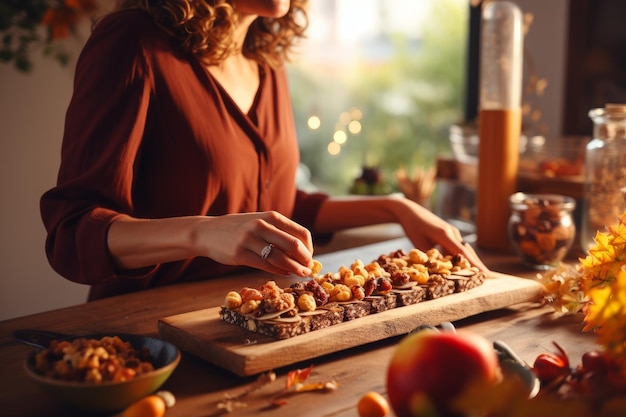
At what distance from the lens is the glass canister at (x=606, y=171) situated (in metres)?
1.76

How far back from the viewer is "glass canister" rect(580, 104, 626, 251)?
5.78 feet

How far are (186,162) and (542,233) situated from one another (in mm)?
831

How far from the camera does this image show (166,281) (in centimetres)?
166

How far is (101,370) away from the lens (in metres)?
0.93

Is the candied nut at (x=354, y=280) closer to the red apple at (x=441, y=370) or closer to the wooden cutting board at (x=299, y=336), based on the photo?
the wooden cutting board at (x=299, y=336)

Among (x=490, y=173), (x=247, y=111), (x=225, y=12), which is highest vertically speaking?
(x=225, y=12)

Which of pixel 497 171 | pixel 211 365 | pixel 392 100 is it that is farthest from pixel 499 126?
pixel 392 100

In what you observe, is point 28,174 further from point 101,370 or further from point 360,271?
point 101,370

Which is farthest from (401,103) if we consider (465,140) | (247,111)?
(247,111)

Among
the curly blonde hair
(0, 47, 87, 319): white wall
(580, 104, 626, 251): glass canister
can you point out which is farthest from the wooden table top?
(0, 47, 87, 319): white wall

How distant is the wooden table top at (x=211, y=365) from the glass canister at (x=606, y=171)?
0.26 m

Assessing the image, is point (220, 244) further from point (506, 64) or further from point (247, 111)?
point (506, 64)

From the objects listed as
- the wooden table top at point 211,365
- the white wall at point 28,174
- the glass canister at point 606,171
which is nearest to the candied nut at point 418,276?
the wooden table top at point 211,365

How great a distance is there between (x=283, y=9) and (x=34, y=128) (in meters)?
1.93
